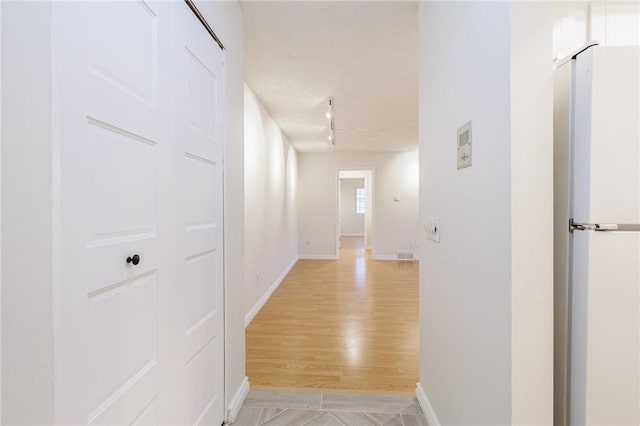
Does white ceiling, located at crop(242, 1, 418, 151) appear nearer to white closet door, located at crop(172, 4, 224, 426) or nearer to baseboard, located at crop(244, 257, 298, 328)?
white closet door, located at crop(172, 4, 224, 426)

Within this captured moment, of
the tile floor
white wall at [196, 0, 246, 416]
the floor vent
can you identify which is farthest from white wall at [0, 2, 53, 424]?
the floor vent

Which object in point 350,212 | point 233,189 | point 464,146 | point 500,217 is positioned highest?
point 464,146

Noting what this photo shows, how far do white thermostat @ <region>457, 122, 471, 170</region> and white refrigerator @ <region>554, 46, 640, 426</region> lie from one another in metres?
0.33

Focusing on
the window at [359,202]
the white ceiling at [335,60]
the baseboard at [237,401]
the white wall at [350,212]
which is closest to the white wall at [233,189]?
the baseboard at [237,401]

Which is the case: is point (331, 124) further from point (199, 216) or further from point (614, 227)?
point (614, 227)

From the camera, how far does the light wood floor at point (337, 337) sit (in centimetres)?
202

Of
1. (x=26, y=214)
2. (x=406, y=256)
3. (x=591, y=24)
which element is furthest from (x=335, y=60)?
(x=406, y=256)

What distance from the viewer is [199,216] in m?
1.31

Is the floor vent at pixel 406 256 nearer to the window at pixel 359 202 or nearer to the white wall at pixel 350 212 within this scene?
the white wall at pixel 350 212

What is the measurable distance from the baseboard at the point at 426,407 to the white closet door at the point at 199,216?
3.76 feet

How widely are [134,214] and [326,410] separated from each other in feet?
5.14

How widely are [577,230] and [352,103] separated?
307cm

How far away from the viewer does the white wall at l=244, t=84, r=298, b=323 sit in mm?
Answer: 3094

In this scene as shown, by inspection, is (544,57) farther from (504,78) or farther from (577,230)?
(577,230)
